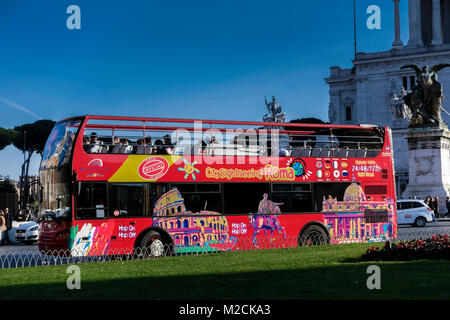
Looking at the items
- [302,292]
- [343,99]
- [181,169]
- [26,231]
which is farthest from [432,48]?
[302,292]

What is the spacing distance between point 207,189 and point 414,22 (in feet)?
260

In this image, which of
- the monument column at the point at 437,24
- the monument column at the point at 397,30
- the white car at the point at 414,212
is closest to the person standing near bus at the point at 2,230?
the white car at the point at 414,212

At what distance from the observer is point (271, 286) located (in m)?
10.6

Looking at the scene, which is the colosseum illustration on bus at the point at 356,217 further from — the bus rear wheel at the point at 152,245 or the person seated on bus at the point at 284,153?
the bus rear wheel at the point at 152,245

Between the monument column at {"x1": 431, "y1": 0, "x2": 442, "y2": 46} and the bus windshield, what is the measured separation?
78.5 meters

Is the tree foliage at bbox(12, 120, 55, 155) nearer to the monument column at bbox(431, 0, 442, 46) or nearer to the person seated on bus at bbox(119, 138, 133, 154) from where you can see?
the monument column at bbox(431, 0, 442, 46)

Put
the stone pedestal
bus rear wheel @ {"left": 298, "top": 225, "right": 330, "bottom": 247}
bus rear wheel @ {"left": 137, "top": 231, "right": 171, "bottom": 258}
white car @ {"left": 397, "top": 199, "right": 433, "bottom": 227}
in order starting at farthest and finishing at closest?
the stone pedestal → white car @ {"left": 397, "top": 199, "right": 433, "bottom": 227} → bus rear wheel @ {"left": 298, "top": 225, "right": 330, "bottom": 247} → bus rear wheel @ {"left": 137, "top": 231, "right": 171, "bottom": 258}

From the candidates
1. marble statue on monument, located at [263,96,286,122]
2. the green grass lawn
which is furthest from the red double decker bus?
marble statue on monument, located at [263,96,286,122]

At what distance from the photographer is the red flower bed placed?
14.3 meters

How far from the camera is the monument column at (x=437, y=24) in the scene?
88938 mm
